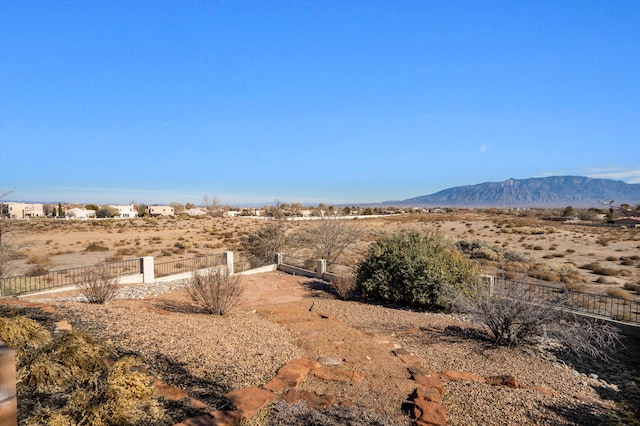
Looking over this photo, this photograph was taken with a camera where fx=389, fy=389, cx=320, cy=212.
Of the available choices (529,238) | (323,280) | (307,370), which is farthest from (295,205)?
(307,370)

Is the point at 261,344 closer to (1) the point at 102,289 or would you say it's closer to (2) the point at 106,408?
(2) the point at 106,408

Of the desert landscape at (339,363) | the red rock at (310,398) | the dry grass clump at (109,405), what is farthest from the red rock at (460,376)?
the dry grass clump at (109,405)

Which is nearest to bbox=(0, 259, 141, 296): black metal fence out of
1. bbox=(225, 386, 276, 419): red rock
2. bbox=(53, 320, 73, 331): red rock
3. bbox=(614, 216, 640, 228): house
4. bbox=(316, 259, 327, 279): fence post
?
bbox=(53, 320, 73, 331): red rock

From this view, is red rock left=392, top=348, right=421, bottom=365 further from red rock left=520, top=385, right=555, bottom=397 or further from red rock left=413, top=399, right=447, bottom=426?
red rock left=413, top=399, right=447, bottom=426

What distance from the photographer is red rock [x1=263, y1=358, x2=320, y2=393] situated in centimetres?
546

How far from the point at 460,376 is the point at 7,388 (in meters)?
6.21

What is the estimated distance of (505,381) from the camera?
6449 millimetres

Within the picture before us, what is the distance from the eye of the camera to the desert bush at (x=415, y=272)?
39.4 feet

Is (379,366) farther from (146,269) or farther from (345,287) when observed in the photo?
(146,269)

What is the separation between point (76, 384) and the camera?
438 cm

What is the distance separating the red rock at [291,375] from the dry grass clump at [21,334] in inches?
129

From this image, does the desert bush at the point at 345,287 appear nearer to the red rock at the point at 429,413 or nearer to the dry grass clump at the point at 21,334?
the red rock at the point at 429,413

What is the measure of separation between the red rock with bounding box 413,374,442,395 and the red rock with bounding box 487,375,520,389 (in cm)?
90

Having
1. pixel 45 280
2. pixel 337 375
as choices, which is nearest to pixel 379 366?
pixel 337 375
